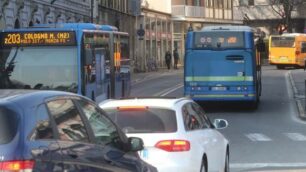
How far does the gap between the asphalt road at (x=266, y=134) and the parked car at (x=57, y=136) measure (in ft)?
19.9

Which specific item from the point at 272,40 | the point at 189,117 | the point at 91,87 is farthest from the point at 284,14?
the point at 189,117

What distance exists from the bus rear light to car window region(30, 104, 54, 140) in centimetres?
311

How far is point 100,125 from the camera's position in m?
6.13

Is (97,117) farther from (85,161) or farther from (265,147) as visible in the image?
(265,147)

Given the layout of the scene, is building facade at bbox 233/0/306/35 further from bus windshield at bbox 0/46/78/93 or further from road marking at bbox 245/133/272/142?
bus windshield at bbox 0/46/78/93

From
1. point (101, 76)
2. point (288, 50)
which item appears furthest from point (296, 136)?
point (288, 50)

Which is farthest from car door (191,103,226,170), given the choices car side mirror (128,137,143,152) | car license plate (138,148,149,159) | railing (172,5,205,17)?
railing (172,5,205,17)

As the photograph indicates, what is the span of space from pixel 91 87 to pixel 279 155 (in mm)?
5687

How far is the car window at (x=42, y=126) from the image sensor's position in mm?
4809

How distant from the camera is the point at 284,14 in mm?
81438

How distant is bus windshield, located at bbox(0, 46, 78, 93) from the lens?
16.2m

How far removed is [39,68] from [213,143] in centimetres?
801

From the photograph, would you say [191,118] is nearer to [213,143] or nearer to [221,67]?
[213,143]

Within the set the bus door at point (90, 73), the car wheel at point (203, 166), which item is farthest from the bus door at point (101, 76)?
the car wheel at point (203, 166)
